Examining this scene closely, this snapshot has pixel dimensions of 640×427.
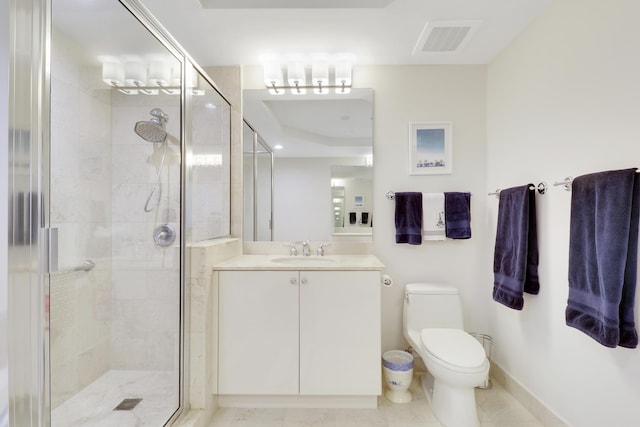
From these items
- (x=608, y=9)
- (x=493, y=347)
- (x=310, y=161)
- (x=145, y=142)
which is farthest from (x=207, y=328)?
(x=608, y=9)

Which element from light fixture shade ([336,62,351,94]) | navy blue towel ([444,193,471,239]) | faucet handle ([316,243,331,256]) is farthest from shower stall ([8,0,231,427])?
navy blue towel ([444,193,471,239])

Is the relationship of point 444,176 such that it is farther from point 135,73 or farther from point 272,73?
point 135,73

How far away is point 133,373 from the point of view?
70.4 inches

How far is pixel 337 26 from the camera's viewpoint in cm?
177

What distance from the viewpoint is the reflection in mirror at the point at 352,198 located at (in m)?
2.22

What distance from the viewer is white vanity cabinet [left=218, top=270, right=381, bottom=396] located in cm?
170

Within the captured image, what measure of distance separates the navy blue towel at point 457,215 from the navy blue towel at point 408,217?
7.8 inches

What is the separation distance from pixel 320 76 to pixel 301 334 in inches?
68.3

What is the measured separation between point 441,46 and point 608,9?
0.85 metres

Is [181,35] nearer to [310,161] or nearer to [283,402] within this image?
[310,161]

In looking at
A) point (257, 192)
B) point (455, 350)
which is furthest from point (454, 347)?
point (257, 192)

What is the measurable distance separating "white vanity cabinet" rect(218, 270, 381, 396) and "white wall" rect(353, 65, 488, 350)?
1.77ft

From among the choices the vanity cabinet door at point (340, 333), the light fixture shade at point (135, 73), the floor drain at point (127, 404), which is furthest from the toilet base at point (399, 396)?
the light fixture shade at point (135, 73)

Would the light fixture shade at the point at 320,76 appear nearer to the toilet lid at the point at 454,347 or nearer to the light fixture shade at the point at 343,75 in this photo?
the light fixture shade at the point at 343,75
